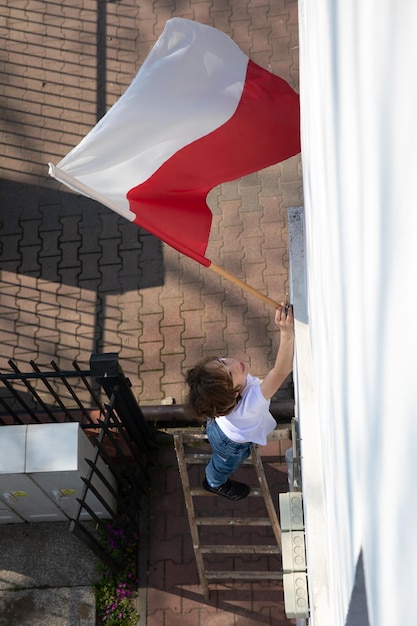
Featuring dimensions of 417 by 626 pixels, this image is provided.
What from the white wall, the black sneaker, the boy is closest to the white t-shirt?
the boy

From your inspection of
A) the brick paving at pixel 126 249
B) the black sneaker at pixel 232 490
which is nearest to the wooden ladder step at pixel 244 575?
the brick paving at pixel 126 249

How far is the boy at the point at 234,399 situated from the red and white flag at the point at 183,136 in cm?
61

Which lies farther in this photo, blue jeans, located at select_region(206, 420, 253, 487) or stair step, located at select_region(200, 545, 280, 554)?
stair step, located at select_region(200, 545, 280, 554)

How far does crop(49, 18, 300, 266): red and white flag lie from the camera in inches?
141

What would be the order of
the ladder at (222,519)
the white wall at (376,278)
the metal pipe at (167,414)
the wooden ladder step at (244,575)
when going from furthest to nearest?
the metal pipe at (167,414) < the wooden ladder step at (244,575) < the ladder at (222,519) < the white wall at (376,278)

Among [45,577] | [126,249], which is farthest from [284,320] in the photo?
[126,249]

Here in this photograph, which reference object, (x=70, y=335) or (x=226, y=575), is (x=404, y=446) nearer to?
(x=226, y=575)

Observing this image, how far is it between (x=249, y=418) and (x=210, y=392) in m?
0.38

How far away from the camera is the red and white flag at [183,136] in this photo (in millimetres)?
3580

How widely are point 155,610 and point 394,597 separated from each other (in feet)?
15.4

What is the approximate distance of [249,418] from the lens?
397 cm

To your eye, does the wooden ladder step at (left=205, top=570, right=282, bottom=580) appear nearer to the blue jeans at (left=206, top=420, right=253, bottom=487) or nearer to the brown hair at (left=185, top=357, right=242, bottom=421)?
the blue jeans at (left=206, top=420, right=253, bottom=487)

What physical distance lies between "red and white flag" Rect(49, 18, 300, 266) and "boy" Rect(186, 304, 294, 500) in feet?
2.02

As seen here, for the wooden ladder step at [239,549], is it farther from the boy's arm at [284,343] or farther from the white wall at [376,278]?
the white wall at [376,278]
